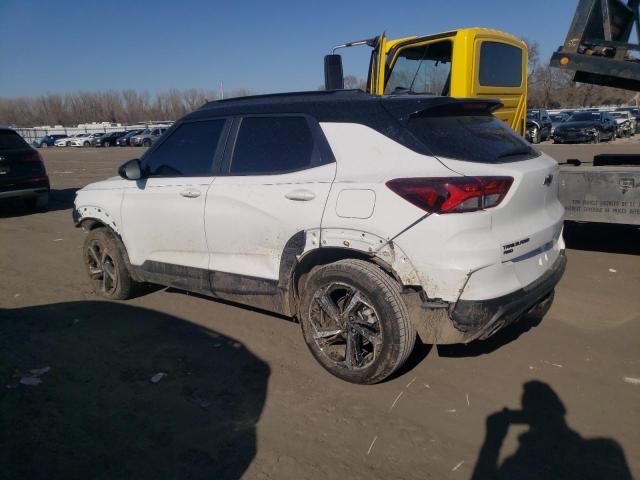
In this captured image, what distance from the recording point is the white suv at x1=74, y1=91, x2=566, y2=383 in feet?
9.24

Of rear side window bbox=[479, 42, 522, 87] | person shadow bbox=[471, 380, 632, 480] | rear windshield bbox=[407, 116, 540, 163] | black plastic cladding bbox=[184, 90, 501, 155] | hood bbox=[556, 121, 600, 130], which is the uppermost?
rear side window bbox=[479, 42, 522, 87]

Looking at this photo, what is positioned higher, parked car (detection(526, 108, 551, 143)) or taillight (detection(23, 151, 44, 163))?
taillight (detection(23, 151, 44, 163))

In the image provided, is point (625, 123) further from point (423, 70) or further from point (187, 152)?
point (187, 152)

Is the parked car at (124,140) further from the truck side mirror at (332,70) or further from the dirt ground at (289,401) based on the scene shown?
the dirt ground at (289,401)

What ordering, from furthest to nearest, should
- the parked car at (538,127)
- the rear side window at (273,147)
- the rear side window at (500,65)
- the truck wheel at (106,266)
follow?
the parked car at (538,127)
the rear side window at (500,65)
the truck wheel at (106,266)
the rear side window at (273,147)

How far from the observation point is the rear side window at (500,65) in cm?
658

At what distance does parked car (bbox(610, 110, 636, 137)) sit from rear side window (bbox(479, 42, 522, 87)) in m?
25.7

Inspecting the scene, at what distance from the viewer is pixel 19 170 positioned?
31.3ft

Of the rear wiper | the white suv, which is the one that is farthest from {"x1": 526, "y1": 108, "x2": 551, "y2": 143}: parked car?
the white suv

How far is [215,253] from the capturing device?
388 centimetres

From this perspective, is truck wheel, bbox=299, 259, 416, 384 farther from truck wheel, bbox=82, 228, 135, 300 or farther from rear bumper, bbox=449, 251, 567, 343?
truck wheel, bbox=82, 228, 135, 300

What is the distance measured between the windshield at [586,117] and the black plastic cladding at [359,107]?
25.5 meters

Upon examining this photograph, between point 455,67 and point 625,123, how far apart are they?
28255 millimetres

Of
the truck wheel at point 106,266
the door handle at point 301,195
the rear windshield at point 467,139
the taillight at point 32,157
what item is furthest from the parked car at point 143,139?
the rear windshield at point 467,139
